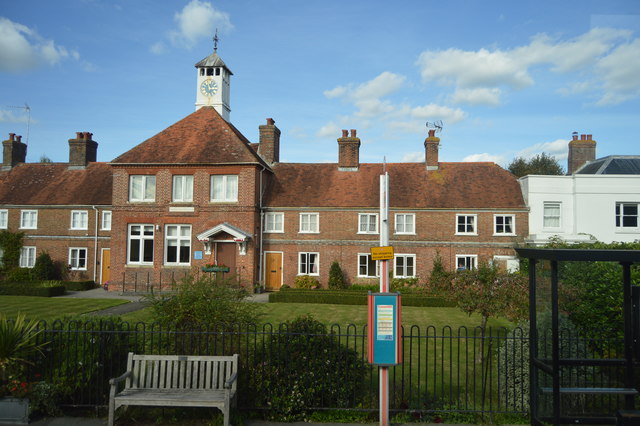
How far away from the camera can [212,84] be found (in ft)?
106

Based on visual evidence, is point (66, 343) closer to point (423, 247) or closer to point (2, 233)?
point (423, 247)

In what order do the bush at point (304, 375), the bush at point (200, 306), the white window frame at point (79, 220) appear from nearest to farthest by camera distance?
the bush at point (304, 375) → the bush at point (200, 306) → the white window frame at point (79, 220)

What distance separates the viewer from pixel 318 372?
804 cm

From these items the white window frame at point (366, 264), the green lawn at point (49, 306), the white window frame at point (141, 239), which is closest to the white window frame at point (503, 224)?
the white window frame at point (366, 264)

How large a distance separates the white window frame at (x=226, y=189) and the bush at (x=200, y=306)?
18.4 meters

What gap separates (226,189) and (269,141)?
6587 mm

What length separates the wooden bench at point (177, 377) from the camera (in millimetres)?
7336

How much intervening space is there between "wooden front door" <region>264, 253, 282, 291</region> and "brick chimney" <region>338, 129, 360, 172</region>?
25.5 ft

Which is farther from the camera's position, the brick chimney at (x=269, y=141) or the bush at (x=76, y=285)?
the brick chimney at (x=269, y=141)

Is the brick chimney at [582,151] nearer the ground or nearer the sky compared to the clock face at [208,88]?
nearer the ground

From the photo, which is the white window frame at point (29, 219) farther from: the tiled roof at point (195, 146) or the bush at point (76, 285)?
the tiled roof at point (195, 146)

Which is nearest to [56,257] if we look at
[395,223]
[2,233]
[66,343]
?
[2,233]

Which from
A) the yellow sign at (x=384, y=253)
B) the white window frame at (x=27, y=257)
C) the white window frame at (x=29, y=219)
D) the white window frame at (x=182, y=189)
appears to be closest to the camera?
the yellow sign at (x=384, y=253)

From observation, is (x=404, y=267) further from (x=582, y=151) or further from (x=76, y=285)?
(x=76, y=285)
